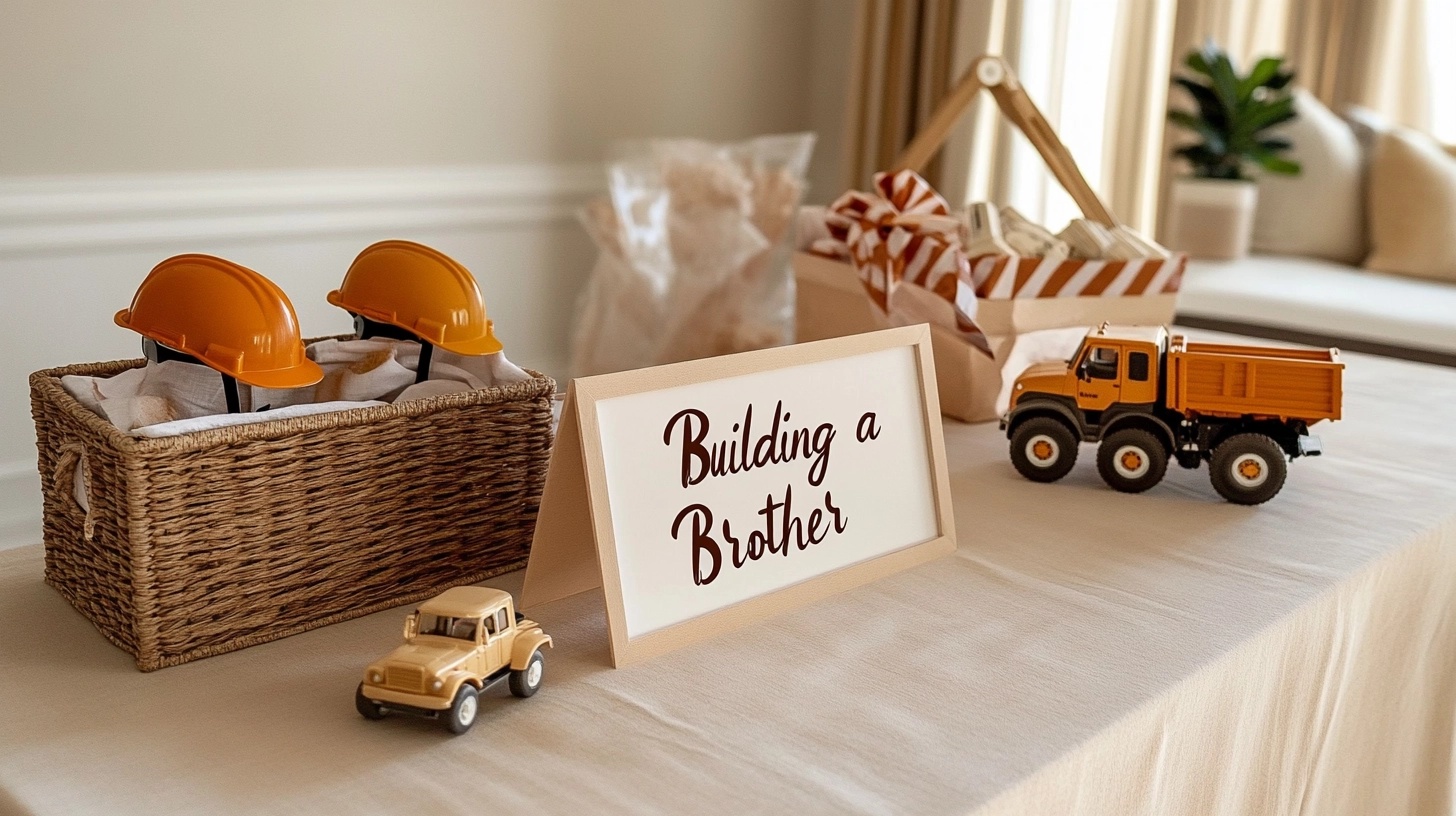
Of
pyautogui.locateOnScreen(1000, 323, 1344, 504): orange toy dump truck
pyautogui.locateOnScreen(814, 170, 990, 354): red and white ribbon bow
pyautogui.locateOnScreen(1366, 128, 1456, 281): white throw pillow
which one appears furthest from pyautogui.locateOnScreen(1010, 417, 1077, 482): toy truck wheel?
pyautogui.locateOnScreen(1366, 128, 1456, 281): white throw pillow

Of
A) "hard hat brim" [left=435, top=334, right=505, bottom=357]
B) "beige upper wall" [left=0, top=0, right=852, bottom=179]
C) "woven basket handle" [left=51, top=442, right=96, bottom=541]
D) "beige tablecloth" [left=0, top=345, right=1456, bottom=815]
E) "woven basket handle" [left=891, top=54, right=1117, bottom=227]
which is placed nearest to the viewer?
"beige tablecloth" [left=0, top=345, right=1456, bottom=815]

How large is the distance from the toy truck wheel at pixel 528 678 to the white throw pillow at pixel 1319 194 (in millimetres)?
2601

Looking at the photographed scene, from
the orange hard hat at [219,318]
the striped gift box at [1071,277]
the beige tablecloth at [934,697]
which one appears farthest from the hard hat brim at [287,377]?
the striped gift box at [1071,277]

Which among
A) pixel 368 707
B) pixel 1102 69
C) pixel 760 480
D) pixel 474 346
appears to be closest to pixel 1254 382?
pixel 760 480

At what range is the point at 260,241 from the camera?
2.30m

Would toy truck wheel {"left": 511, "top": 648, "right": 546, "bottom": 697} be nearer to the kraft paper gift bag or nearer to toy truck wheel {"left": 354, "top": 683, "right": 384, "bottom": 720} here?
toy truck wheel {"left": 354, "top": 683, "right": 384, "bottom": 720}

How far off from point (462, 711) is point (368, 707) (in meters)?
0.05

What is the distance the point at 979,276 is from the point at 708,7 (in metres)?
2.08

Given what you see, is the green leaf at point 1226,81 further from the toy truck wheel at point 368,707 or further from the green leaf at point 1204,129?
the toy truck wheel at point 368,707

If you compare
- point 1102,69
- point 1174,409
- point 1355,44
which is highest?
point 1355,44

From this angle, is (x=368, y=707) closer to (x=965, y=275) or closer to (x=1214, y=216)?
(x=965, y=275)

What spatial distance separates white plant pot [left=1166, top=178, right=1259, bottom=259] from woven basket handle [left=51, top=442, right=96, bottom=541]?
7.93 feet

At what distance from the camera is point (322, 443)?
0.69 meters

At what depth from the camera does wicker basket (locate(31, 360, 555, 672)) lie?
0.64 metres
